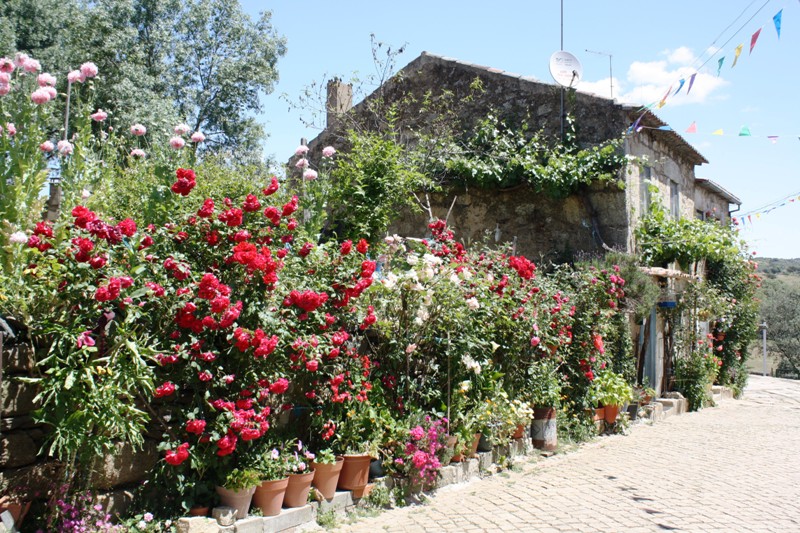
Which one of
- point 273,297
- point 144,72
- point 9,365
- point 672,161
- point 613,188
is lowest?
point 9,365

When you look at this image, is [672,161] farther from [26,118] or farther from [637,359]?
[26,118]

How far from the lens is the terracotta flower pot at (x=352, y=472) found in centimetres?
469

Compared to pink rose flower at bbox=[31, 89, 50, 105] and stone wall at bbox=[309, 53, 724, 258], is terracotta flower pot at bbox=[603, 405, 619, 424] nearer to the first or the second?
stone wall at bbox=[309, 53, 724, 258]

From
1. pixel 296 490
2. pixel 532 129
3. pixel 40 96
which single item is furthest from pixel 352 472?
pixel 532 129

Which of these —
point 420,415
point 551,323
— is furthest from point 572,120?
point 420,415

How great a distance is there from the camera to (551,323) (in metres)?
7.12

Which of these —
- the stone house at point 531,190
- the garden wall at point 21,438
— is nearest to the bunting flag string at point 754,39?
the stone house at point 531,190

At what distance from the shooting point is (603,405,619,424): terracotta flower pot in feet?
27.6

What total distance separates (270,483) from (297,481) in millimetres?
267

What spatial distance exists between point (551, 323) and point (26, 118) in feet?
17.4

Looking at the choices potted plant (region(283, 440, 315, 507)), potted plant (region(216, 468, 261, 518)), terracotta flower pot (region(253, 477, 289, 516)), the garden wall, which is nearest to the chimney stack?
potted plant (region(283, 440, 315, 507))

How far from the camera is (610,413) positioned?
841 cm

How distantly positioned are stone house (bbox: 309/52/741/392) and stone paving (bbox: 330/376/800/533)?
3.26 metres

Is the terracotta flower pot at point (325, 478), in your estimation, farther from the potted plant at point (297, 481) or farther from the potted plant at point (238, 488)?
the potted plant at point (238, 488)
